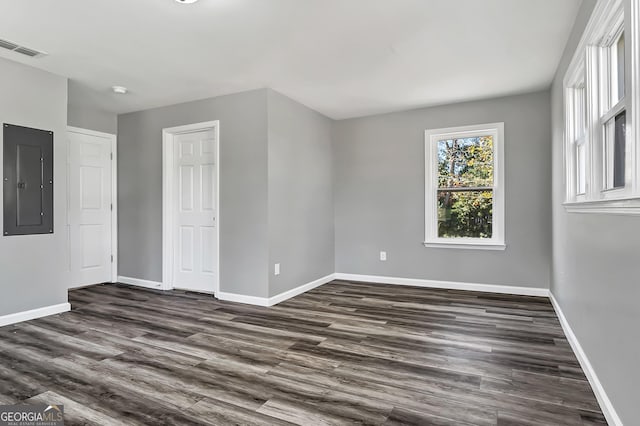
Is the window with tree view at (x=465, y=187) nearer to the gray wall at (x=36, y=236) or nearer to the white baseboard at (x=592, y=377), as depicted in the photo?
the white baseboard at (x=592, y=377)

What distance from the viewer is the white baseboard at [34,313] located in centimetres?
350

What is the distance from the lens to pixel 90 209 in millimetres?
5219

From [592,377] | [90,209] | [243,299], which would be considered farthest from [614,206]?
[90,209]

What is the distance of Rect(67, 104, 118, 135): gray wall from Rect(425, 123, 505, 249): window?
4565mm

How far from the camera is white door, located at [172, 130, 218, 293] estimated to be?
15.8ft

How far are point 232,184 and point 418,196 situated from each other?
257 centimetres

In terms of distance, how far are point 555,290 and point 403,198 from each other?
2.18 m

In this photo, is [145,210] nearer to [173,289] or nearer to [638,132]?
[173,289]

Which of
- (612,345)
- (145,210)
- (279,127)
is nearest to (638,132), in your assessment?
(612,345)

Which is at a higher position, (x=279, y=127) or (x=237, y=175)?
(x=279, y=127)

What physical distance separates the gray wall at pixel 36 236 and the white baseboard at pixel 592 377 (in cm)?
467

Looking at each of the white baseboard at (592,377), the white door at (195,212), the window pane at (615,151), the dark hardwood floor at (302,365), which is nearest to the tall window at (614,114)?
the window pane at (615,151)

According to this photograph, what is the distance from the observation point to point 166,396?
218cm

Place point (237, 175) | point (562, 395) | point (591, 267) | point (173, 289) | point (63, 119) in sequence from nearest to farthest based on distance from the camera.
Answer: point (562, 395) < point (591, 267) < point (63, 119) < point (237, 175) < point (173, 289)
